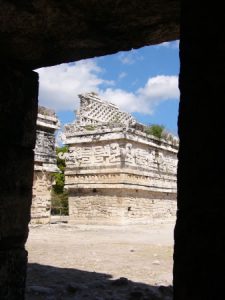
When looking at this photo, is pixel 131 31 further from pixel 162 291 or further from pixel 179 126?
pixel 162 291

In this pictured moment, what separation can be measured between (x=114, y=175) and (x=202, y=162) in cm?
1653

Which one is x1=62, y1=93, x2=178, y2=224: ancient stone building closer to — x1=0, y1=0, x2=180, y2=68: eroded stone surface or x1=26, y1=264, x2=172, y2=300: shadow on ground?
x1=26, y1=264, x2=172, y2=300: shadow on ground

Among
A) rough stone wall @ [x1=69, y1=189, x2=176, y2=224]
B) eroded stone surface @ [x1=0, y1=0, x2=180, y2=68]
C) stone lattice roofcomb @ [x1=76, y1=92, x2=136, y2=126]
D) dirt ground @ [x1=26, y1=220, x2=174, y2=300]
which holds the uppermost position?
stone lattice roofcomb @ [x1=76, y1=92, x2=136, y2=126]

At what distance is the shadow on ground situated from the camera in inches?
172

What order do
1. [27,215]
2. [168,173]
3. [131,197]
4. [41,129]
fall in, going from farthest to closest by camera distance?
[168,173], [131,197], [41,129], [27,215]

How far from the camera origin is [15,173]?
10.3ft

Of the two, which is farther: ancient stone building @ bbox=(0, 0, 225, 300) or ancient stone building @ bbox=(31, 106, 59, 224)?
ancient stone building @ bbox=(31, 106, 59, 224)

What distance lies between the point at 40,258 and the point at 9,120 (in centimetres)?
483

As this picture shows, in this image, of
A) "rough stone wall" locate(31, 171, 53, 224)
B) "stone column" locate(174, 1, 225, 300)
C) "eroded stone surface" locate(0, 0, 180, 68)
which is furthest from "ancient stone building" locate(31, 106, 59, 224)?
"stone column" locate(174, 1, 225, 300)

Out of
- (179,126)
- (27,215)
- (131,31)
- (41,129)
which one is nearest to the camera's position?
(179,126)

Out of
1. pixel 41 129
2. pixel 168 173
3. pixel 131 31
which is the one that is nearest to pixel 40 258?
pixel 131 31

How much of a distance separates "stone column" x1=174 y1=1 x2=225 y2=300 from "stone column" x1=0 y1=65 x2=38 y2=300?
1.64 meters

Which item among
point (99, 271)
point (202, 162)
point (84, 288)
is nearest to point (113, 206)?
point (99, 271)

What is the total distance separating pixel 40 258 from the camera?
743 cm
